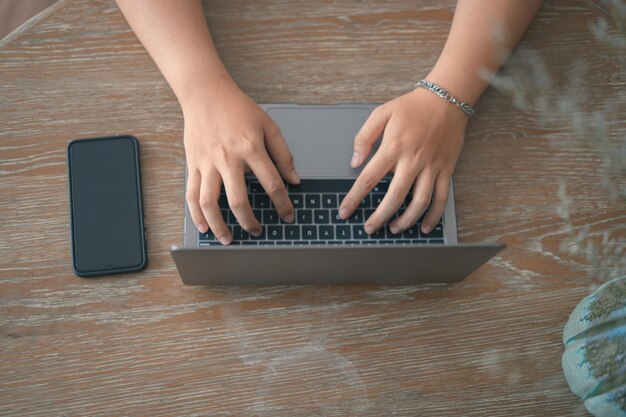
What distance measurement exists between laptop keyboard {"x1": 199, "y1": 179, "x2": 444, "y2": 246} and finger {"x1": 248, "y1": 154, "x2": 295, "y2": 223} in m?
0.02

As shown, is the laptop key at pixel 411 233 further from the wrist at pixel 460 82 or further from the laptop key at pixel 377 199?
the wrist at pixel 460 82

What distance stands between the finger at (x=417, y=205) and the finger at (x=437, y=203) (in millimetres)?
12

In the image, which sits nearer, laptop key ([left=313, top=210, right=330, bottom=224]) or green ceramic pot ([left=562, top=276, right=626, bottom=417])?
green ceramic pot ([left=562, top=276, right=626, bottom=417])

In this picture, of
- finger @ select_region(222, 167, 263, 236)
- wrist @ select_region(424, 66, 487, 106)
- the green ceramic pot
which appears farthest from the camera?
wrist @ select_region(424, 66, 487, 106)

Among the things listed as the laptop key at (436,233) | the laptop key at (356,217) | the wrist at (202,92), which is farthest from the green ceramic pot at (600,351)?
the wrist at (202,92)

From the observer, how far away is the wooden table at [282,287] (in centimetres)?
70

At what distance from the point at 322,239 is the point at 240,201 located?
12 cm

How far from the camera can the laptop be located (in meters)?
0.62

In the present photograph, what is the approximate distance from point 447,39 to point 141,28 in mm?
448

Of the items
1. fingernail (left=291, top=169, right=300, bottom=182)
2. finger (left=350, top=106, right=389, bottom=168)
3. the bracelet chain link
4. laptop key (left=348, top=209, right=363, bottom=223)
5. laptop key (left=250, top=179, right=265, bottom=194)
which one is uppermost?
the bracelet chain link

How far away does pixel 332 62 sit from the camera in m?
0.84

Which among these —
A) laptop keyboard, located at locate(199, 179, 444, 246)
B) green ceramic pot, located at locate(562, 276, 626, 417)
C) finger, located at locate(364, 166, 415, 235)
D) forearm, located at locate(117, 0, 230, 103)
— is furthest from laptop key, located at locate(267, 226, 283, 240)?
green ceramic pot, located at locate(562, 276, 626, 417)

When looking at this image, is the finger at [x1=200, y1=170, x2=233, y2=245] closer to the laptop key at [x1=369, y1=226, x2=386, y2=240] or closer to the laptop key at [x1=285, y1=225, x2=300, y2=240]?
the laptop key at [x1=285, y1=225, x2=300, y2=240]

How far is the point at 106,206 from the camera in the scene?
Answer: 2.46 feet
